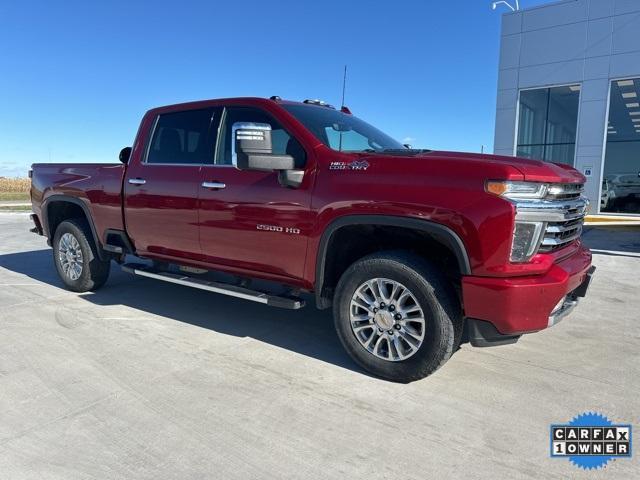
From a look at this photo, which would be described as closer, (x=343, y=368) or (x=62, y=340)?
(x=343, y=368)

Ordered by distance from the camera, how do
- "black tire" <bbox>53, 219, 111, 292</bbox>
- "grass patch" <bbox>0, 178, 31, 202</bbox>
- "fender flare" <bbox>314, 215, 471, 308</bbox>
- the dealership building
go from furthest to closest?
"grass patch" <bbox>0, 178, 31, 202</bbox>, the dealership building, "black tire" <bbox>53, 219, 111, 292</bbox>, "fender flare" <bbox>314, 215, 471, 308</bbox>

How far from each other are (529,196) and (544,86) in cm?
1744

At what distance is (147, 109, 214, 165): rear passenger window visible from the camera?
447 centimetres

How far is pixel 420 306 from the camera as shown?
3.22 meters

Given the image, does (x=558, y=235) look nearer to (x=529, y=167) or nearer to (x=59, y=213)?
(x=529, y=167)

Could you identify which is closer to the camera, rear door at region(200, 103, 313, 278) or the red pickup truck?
the red pickup truck

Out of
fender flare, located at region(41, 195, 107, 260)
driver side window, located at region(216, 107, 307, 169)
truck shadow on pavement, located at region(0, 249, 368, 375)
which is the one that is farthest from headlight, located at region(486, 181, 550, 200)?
fender flare, located at region(41, 195, 107, 260)

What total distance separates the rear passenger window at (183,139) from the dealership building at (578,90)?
1630cm

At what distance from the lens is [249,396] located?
317 centimetres

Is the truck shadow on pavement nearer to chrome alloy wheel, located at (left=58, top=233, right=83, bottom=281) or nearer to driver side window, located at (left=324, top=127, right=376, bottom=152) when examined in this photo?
chrome alloy wheel, located at (left=58, top=233, right=83, bottom=281)

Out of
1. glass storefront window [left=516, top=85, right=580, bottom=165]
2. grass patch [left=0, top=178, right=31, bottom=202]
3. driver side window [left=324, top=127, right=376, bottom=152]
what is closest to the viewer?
driver side window [left=324, top=127, right=376, bottom=152]

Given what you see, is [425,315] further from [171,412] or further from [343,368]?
[171,412]

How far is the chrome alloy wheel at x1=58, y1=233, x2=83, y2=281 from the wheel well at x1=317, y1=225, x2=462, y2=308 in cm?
346

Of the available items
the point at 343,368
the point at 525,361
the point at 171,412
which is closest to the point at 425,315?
the point at 343,368
